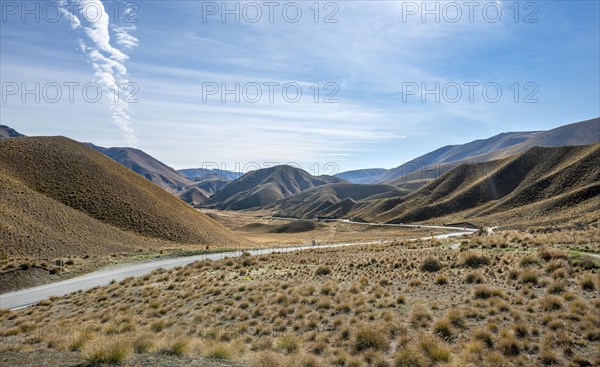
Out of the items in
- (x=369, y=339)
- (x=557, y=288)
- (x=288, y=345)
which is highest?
(x=557, y=288)

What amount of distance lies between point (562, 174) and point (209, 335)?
362 feet

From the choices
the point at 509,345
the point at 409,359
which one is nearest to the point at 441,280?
the point at 509,345

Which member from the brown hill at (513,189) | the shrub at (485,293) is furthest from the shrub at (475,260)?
the brown hill at (513,189)

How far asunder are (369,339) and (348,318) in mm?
2620

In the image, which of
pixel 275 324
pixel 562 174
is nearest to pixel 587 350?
pixel 275 324

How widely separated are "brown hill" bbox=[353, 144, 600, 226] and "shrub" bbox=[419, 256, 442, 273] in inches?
2601

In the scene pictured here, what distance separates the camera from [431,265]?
19266mm

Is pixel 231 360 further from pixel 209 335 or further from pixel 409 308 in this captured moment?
pixel 409 308

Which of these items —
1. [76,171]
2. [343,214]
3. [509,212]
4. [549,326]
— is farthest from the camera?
[343,214]

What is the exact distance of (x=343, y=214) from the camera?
170m

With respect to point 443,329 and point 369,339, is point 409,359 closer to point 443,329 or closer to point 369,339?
point 369,339

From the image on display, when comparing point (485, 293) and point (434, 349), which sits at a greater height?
point (485, 293)

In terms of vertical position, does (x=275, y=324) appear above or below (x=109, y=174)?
below

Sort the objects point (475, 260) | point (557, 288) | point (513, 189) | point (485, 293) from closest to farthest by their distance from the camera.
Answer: point (557, 288) < point (485, 293) < point (475, 260) < point (513, 189)
